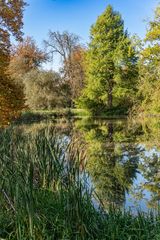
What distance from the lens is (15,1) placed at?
43.9 feet

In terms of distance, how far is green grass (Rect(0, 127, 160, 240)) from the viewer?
12.4 ft

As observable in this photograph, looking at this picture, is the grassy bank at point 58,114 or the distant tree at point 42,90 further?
the distant tree at point 42,90

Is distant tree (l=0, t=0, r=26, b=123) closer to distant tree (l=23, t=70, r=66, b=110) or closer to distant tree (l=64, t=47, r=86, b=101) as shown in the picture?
distant tree (l=23, t=70, r=66, b=110)

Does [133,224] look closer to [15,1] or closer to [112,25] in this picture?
[15,1]

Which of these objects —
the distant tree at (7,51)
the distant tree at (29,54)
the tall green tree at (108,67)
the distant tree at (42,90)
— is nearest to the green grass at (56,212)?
the distant tree at (7,51)

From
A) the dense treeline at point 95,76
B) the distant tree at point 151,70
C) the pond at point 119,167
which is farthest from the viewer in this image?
the dense treeline at point 95,76

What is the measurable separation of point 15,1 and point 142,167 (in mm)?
7946

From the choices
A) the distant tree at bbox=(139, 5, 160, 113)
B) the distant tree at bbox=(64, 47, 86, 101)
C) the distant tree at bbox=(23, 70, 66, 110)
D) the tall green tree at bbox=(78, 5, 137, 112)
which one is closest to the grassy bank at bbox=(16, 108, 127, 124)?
the tall green tree at bbox=(78, 5, 137, 112)

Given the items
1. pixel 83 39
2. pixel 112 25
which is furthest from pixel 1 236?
pixel 83 39

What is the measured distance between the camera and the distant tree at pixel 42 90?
101 feet

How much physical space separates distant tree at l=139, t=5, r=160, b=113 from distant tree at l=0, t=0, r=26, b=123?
25.8 ft

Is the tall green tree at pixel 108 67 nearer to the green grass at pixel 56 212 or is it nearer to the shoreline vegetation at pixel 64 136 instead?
the shoreline vegetation at pixel 64 136

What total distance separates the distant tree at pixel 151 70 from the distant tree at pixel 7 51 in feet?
25.8

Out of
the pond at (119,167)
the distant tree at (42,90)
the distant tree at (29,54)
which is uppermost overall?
A: the distant tree at (29,54)
